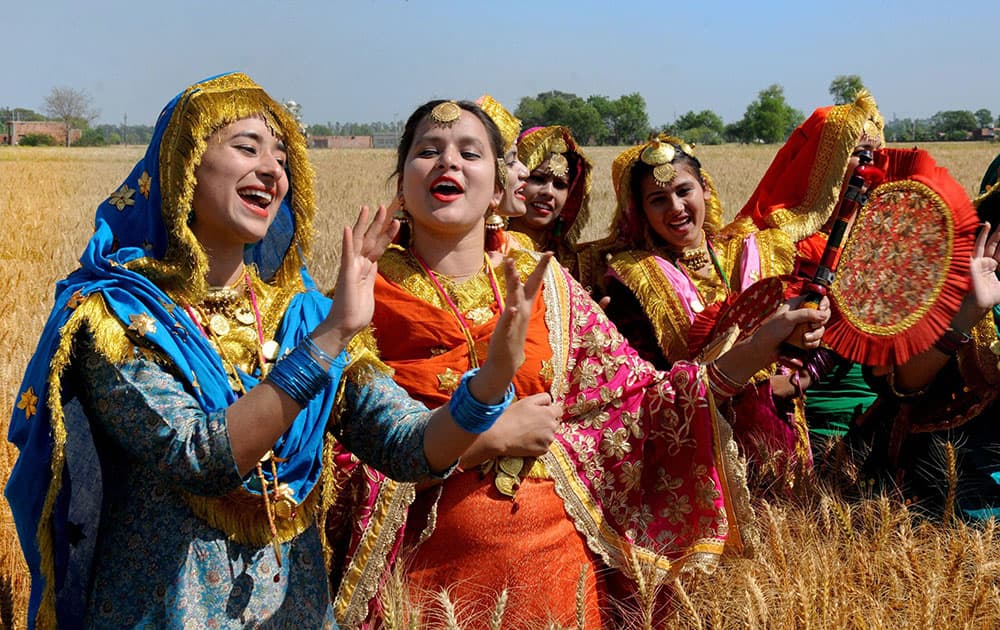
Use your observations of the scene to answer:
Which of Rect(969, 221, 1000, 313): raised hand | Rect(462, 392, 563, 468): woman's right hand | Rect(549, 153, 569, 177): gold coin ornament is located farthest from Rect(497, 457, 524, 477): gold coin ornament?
Rect(549, 153, 569, 177): gold coin ornament

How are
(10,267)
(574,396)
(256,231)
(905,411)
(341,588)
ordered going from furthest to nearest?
(10,267), (905,411), (574,396), (341,588), (256,231)

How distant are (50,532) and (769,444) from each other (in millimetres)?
2467

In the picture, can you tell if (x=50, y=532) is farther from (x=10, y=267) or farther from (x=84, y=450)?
(x=10, y=267)

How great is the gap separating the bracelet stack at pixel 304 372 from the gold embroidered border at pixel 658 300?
2149mm

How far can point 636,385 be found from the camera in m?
2.93

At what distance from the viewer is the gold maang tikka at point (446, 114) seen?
2.75 metres

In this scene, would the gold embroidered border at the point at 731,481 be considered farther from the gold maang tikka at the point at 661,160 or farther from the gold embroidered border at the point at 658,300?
the gold maang tikka at the point at 661,160

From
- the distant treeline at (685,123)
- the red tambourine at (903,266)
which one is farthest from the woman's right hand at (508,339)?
the distant treeline at (685,123)

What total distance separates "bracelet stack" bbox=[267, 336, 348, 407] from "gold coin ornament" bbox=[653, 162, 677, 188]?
2339mm

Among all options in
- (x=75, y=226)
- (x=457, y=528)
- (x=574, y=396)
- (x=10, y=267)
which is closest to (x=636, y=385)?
(x=574, y=396)

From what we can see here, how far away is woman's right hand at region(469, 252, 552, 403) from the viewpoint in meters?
1.87

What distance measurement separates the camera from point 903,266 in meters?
2.89

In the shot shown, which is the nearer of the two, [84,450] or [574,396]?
[84,450]

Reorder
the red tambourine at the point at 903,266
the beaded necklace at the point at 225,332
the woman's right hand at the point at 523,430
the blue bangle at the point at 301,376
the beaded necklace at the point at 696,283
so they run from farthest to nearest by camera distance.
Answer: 1. the beaded necklace at the point at 696,283
2. the red tambourine at the point at 903,266
3. the woman's right hand at the point at 523,430
4. the beaded necklace at the point at 225,332
5. the blue bangle at the point at 301,376
